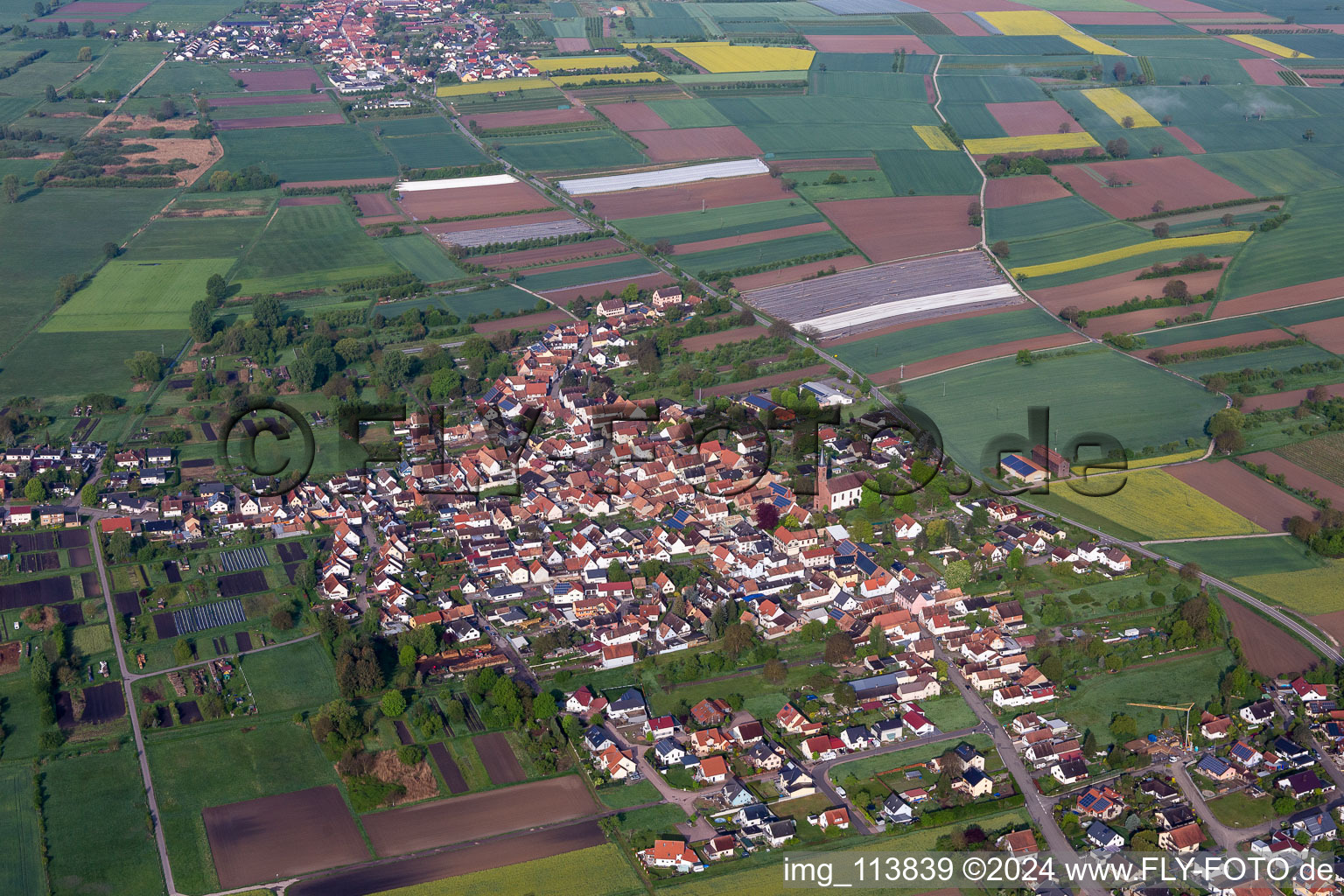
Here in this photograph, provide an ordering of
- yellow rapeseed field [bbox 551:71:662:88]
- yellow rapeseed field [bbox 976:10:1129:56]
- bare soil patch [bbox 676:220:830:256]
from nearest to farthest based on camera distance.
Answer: bare soil patch [bbox 676:220:830:256], yellow rapeseed field [bbox 551:71:662:88], yellow rapeseed field [bbox 976:10:1129:56]

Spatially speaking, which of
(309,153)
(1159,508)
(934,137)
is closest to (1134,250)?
(934,137)

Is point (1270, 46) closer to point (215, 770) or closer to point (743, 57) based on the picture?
point (743, 57)

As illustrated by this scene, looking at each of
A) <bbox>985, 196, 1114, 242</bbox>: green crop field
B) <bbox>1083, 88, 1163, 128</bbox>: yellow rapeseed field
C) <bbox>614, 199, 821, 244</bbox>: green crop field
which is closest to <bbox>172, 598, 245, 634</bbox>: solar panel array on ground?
<bbox>614, 199, 821, 244</bbox>: green crop field

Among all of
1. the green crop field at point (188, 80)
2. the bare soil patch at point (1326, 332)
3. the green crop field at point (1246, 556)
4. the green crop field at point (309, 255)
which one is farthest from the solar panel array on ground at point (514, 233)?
the green crop field at point (1246, 556)

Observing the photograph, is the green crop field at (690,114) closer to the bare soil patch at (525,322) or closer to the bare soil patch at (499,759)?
the bare soil patch at (525,322)

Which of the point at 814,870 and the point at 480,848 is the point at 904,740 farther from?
the point at 480,848

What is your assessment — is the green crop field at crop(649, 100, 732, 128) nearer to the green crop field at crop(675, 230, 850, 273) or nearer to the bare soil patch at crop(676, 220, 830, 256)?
the bare soil patch at crop(676, 220, 830, 256)
